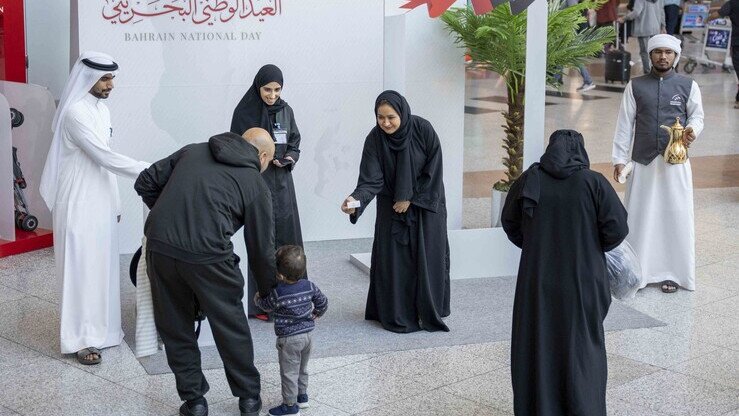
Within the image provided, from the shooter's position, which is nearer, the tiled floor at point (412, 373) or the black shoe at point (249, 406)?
the black shoe at point (249, 406)

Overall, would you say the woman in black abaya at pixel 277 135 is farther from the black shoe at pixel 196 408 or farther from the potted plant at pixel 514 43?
the potted plant at pixel 514 43

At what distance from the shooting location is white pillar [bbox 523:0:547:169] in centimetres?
772

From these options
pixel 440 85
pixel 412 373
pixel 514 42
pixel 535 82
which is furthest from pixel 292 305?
pixel 440 85

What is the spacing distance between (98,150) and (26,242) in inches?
115

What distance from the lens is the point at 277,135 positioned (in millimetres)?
7320

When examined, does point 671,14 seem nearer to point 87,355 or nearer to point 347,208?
point 347,208

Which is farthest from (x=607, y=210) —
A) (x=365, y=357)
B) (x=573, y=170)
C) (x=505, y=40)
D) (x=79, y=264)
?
(x=505, y=40)

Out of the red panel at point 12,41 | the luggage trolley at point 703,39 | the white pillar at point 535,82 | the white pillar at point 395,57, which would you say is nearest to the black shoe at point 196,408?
the white pillar at point 535,82

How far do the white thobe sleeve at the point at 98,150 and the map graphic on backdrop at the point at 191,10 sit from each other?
8.28ft

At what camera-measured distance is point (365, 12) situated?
9.38m

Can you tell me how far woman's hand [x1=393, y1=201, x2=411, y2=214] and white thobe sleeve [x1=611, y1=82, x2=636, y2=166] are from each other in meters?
1.90

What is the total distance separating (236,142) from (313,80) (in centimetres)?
402

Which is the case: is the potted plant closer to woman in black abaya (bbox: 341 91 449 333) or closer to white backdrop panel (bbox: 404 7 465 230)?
white backdrop panel (bbox: 404 7 465 230)

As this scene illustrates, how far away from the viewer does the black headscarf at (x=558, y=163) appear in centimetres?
510
